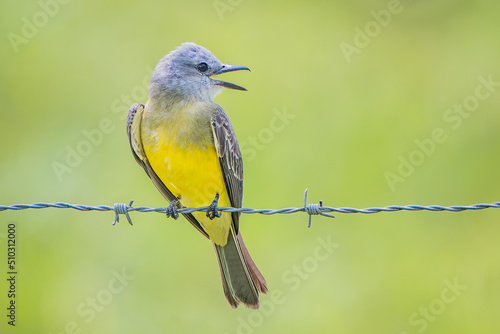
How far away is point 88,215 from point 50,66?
2.75m

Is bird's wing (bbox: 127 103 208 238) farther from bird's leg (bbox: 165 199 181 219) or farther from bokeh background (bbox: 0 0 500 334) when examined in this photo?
bokeh background (bbox: 0 0 500 334)

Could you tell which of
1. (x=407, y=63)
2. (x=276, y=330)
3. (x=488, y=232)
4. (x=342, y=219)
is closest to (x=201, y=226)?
(x=276, y=330)

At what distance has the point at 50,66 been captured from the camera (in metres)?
11.5

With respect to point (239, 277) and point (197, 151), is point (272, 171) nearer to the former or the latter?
point (239, 277)

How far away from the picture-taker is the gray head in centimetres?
680

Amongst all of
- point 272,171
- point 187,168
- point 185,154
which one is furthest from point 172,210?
point 272,171

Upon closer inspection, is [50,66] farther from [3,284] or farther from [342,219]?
[342,219]

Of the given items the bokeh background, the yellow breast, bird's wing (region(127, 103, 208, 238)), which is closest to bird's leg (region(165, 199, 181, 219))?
the yellow breast

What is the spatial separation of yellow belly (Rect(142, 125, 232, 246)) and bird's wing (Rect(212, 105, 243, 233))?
59 mm

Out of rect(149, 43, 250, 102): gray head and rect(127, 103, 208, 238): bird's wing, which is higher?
rect(149, 43, 250, 102): gray head

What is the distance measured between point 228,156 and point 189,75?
86cm

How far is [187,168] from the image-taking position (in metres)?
6.50

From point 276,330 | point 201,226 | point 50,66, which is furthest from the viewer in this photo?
point 50,66

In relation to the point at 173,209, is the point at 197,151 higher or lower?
higher
